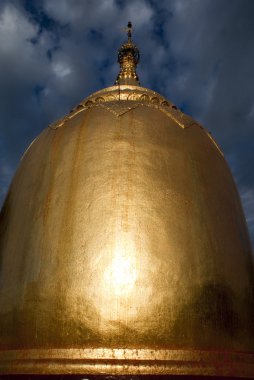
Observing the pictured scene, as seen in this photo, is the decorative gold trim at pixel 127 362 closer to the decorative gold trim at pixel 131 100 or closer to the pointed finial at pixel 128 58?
the decorative gold trim at pixel 131 100

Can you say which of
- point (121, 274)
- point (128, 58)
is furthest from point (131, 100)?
point (121, 274)

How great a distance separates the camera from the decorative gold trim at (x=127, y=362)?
11.6ft

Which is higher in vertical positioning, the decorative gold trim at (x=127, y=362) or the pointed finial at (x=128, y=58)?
the pointed finial at (x=128, y=58)

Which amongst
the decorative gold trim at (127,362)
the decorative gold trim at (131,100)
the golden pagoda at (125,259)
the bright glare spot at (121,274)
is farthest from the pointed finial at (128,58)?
the decorative gold trim at (127,362)

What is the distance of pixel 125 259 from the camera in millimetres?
4094

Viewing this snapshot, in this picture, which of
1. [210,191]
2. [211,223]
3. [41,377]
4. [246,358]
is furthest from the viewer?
[210,191]

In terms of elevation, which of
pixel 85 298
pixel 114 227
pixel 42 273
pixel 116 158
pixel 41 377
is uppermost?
pixel 116 158

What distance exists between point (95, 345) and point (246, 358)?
4.84 feet

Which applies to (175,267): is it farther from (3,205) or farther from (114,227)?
(3,205)

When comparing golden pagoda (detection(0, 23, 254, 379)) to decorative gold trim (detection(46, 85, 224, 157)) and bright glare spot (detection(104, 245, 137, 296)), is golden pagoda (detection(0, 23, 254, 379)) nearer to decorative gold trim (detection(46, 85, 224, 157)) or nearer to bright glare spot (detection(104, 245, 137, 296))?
bright glare spot (detection(104, 245, 137, 296))

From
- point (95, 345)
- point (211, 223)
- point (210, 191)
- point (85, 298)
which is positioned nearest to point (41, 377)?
point (95, 345)

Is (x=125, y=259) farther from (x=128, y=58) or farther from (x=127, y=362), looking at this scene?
(x=128, y=58)

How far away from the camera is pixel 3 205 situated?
5.43 metres

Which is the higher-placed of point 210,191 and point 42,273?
point 210,191
